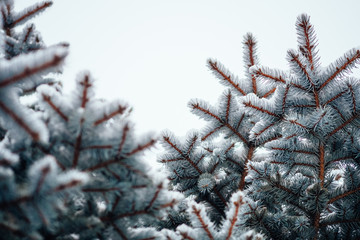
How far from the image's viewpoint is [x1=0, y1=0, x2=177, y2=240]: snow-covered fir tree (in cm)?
107

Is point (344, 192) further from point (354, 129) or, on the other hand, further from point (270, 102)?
point (270, 102)

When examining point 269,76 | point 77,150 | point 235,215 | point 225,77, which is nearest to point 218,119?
point 225,77

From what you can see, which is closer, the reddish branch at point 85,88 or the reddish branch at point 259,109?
the reddish branch at point 85,88

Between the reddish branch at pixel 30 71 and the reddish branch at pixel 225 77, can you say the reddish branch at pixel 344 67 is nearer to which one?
the reddish branch at pixel 225 77

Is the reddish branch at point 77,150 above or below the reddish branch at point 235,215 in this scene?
above

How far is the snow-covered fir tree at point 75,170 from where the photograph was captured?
1.07 m

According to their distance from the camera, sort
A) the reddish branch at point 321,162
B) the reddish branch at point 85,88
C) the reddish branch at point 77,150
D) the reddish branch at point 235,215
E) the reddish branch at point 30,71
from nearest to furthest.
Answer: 1. the reddish branch at point 30,71
2. the reddish branch at point 85,88
3. the reddish branch at point 77,150
4. the reddish branch at point 235,215
5. the reddish branch at point 321,162

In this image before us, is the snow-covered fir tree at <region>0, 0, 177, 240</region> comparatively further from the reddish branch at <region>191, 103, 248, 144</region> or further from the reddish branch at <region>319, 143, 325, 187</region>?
the reddish branch at <region>319, 143, 325, 187</region>

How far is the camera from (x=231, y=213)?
154 centimetres

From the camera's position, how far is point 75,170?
121cm

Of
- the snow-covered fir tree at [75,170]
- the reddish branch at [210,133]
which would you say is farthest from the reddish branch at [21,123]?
the reddish branch at [210,133]

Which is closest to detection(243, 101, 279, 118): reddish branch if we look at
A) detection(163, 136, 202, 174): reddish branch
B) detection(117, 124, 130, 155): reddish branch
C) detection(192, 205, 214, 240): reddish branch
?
detection(163, 136, 202, 174): reddish branch

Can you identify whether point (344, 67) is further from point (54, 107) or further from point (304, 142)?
point (54, 107)

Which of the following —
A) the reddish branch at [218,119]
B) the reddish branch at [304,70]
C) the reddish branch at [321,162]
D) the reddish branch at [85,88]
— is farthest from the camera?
the reddish branch at [218,119]
